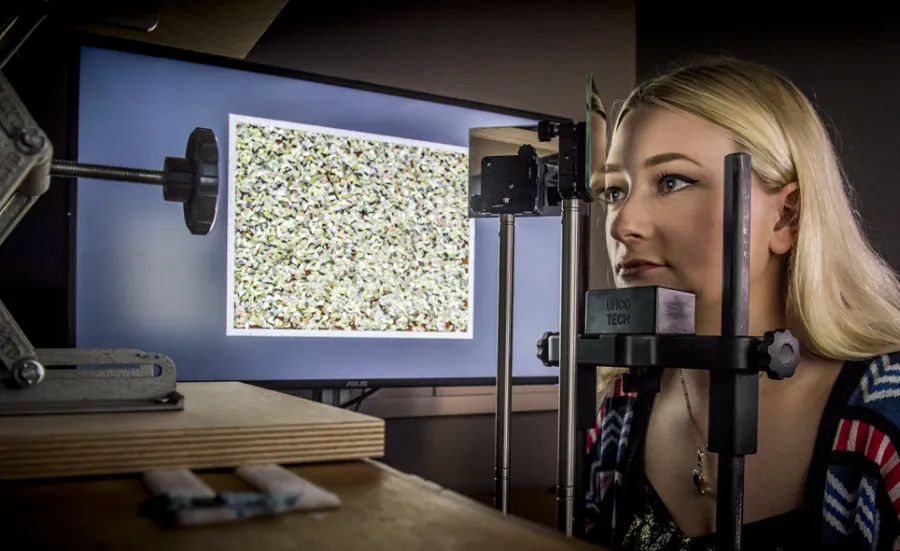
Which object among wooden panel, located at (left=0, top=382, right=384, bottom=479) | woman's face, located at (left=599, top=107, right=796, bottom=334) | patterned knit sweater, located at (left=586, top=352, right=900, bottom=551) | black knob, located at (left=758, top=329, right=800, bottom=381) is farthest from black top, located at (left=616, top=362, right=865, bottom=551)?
wooden panel, located at (left=0, top=382, right=384, bottom=479)

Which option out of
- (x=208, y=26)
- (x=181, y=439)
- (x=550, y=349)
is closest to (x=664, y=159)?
(x=550, y=349)

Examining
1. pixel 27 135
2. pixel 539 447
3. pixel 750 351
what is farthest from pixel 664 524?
pixel 27 135

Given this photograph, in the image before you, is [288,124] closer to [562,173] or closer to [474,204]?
[474,204]

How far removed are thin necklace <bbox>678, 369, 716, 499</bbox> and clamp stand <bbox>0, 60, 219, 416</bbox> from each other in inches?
26.7

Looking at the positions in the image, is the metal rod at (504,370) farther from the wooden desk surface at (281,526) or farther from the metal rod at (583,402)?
the wooden desk surface at (281,526)

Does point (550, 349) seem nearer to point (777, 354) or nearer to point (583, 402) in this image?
point (583, 402)

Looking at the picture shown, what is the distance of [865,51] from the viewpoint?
1392mm

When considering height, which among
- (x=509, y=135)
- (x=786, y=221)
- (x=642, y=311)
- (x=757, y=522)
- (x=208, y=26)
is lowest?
(x=757, y=522)

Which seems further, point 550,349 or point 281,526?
point 550,349

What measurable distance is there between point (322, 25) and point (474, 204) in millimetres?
517

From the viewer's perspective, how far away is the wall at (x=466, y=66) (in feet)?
3.88

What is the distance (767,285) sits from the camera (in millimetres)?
977

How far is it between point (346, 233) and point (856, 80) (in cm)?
104

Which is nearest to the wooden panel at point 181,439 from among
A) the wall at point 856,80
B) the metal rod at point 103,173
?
the metal rod at point 103,173
